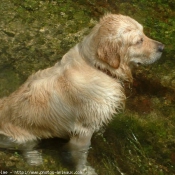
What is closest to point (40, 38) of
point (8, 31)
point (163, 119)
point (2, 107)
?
point (8, 31)

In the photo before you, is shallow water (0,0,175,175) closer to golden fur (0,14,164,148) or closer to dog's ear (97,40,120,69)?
golden fur (0,14,164,148)

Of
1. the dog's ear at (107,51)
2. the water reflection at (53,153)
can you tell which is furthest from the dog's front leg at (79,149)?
the dog's ear at (107,51)

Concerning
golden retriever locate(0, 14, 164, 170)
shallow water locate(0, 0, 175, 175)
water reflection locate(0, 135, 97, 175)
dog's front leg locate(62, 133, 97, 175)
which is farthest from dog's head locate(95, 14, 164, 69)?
water reflection locate(0, 135, 97, 175)

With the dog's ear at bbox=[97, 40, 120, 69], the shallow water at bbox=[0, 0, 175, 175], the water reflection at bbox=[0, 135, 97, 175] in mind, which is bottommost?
the water reflection at bbox=[0, 135, 97, 175]

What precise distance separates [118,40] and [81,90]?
746mm

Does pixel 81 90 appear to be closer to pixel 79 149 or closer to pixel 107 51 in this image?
pixel 107 51

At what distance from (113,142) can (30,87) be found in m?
1.39

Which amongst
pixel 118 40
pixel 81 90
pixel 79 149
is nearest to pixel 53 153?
pixel 79 149

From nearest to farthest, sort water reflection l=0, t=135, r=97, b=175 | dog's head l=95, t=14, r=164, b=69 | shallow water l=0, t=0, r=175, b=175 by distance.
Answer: dog's head l=95, t=14, r=164, b=69 → water reflection l=0, t=135, r=97, b=175 → shallow water l=0, t=0, r=175, b=175

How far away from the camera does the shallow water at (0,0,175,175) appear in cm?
500

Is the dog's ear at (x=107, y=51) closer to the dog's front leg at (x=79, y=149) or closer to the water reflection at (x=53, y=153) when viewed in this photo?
the dog's front leg at (x=79, y=149)

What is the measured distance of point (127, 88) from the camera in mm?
6234

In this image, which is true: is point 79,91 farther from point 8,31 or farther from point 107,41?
point 8,31

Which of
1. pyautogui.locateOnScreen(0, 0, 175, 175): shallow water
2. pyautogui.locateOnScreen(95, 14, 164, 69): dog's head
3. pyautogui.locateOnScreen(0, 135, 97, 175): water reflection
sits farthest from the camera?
pyautogui.locateOnScreen(0, 0, 175, 175): shallow water
